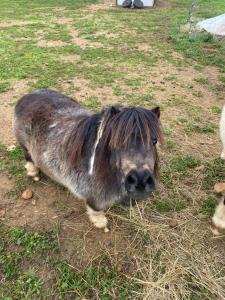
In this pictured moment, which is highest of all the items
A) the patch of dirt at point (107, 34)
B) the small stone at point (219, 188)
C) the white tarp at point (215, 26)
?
the white tarp at point (215, 26)

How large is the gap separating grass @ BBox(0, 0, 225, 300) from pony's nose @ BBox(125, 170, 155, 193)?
2.91ft

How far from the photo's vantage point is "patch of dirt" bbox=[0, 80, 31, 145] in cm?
480

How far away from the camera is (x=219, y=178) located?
4172mm

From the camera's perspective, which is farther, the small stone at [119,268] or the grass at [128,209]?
the small stone at [119,268]

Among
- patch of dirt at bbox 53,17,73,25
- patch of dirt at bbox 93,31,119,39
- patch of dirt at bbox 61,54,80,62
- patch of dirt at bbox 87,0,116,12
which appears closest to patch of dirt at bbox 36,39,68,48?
patch of dirt at bbox 61,54,80,62

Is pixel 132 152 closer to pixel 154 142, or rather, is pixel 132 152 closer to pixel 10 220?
pixel 154 142

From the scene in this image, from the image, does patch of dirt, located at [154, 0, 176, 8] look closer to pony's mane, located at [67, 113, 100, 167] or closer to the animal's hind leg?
the animal's hind leg

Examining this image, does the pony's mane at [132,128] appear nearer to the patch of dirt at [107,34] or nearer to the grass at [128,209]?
the grass at [128,209]

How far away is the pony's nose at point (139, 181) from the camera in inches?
88.5

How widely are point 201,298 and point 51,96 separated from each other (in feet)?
8.49

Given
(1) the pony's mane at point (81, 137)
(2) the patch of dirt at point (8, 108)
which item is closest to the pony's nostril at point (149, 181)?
(1) the pony's mane at point (81, 137)

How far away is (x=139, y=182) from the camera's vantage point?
2.25m

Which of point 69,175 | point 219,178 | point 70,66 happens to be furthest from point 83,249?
point 70,66

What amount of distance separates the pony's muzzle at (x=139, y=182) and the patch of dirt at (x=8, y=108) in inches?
114
